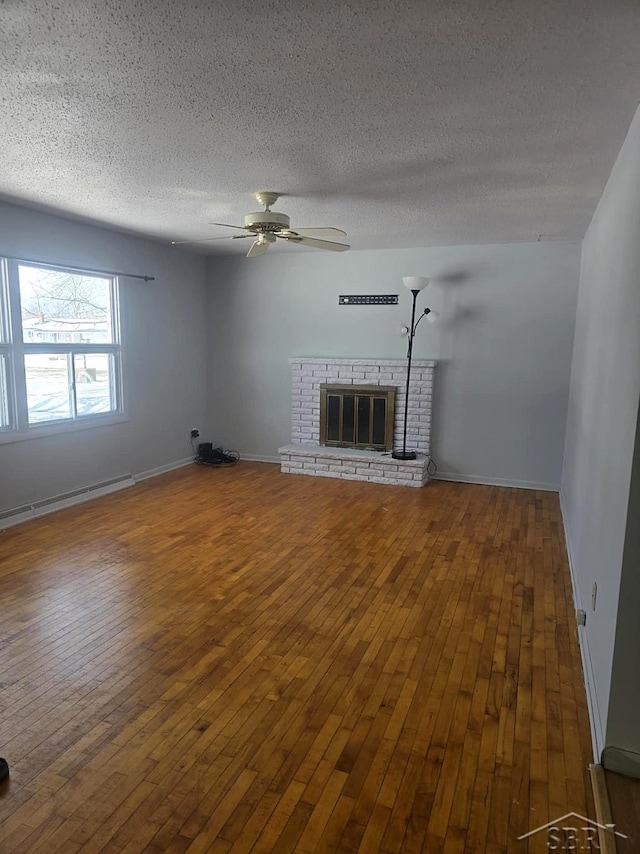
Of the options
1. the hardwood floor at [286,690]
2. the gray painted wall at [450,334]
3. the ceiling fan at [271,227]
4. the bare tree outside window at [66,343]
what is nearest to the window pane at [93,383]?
the bare tree outside window at [66,343]

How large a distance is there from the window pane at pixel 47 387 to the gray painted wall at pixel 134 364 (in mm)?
211

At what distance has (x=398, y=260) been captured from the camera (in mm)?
5758

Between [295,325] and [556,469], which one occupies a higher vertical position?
[295,325]

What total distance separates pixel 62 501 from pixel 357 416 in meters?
3.04

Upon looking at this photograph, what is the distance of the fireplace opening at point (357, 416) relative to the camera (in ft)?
19.3

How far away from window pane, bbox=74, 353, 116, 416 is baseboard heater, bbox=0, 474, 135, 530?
687mm

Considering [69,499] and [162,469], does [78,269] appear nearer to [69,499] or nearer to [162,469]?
[69,499]

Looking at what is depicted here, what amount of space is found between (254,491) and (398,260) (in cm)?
283

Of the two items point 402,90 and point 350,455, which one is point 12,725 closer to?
point 402,90

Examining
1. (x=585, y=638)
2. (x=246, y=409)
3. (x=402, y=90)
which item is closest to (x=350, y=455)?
(x=246, y=409)

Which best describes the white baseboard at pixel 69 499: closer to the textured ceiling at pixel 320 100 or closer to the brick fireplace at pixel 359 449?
the brick fireplace at pixel 359 449

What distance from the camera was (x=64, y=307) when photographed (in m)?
4.72

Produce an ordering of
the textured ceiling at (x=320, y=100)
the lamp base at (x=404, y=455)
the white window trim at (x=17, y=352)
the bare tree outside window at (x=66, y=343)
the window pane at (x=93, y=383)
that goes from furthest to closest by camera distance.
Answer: the lamp base at (x=404, y=455) → the window pane at (x=93, y=383) → the bare tree outside window at (x=66, y=343) → the white window trim at (x=17, y=352) → the textured ceiling at (x=320, y=100)

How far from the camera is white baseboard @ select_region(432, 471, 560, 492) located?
546 centimetres
